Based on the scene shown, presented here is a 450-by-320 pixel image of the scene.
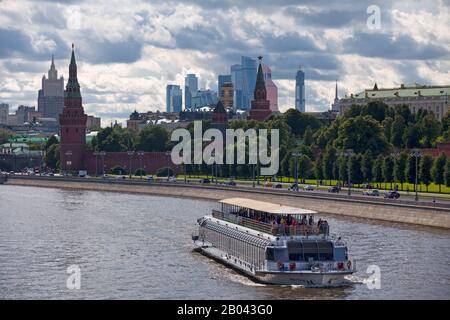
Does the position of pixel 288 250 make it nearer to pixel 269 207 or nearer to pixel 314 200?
pixel 269 207

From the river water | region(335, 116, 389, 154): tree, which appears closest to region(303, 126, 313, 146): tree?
region(335, 116, 389, 154): tree

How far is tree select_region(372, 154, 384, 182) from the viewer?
5733 inches

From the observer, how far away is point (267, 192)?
133 meters

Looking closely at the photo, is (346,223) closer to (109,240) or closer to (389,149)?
(109,240)

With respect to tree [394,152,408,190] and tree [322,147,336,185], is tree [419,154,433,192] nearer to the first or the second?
tree [394,152,408,190]

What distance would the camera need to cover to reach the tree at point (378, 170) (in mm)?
145625

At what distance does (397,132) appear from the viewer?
6954 inches

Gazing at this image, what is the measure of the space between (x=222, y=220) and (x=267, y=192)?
52.8 m

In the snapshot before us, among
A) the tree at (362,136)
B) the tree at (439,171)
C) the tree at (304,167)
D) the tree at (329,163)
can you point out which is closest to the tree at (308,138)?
the tree at (304,167)

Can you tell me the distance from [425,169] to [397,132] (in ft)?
140

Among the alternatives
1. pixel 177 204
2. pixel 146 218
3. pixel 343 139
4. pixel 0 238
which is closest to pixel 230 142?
pixel 343 139

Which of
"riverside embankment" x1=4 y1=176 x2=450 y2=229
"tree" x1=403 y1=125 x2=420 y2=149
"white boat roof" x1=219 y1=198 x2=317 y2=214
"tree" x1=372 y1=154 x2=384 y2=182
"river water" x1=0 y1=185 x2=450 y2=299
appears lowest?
"river water" x1=0 y1=185 x2=450 y2=299

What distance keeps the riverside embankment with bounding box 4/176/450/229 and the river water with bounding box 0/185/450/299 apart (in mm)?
2215
